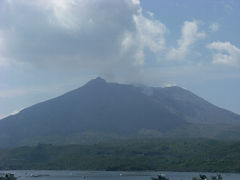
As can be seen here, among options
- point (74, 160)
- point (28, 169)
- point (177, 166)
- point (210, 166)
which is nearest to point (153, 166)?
point (177, 166)

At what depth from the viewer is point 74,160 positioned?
19388cm

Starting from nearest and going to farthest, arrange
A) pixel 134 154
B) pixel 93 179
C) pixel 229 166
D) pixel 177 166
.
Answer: pixel 93 179, pixel 229 166, pixel 177 166, pixel 134 154

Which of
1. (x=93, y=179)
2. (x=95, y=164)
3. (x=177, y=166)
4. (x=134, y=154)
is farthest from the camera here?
(x=134, y=154)

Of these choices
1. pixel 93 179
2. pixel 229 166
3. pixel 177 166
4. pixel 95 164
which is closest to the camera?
pixel 93 179

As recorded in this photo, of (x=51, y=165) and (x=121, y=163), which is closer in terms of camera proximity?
(x=121, y=163)

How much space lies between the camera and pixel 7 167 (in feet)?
622

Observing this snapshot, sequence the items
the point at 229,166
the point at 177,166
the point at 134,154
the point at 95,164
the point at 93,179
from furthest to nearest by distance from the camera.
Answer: the point at 134,154
the point at 95,164
the point at 177,166
the point at 229,166
the point at 93,179

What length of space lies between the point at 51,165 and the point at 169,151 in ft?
162

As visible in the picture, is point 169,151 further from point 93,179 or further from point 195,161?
point 93,179

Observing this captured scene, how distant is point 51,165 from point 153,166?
4482cm

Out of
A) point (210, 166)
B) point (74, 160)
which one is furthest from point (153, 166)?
point (74, 160)

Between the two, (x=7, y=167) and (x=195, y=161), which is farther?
(x=7, y=167)

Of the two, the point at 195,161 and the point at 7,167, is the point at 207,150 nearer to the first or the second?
the point at 195,161

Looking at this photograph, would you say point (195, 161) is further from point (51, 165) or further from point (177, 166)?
point (51, 165)
